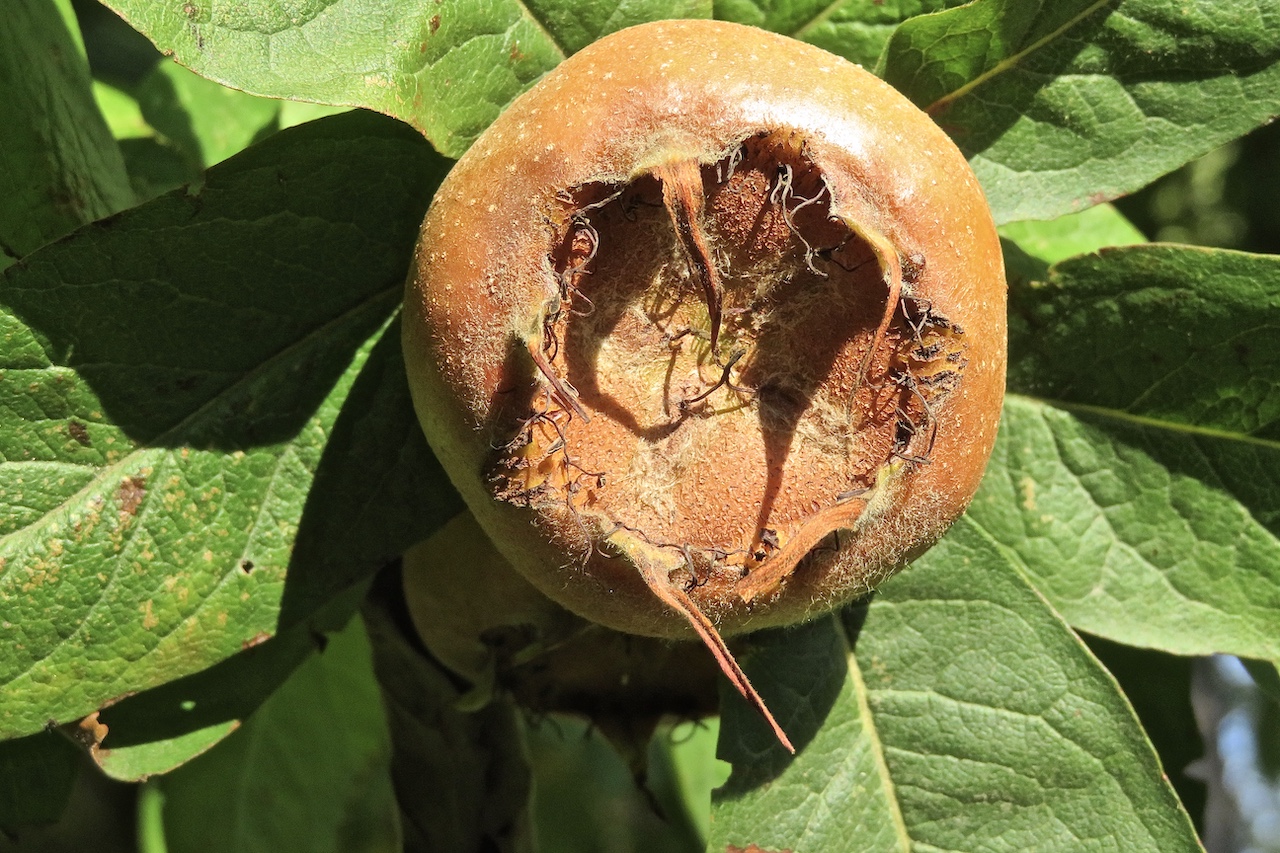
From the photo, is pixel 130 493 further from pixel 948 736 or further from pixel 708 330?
pixel 948 736

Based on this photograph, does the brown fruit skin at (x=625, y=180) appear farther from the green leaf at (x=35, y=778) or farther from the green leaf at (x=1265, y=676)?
the green leaf at (x=35, y=778)

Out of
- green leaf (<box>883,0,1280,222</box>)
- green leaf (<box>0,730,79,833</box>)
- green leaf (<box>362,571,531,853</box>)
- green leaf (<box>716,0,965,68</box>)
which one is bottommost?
green leaf (<box>362,571,531,853</box>)

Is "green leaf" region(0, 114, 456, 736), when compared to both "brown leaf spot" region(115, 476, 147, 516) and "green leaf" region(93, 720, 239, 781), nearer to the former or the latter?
"brown leaf spot" region(115, 476, 147, 516)

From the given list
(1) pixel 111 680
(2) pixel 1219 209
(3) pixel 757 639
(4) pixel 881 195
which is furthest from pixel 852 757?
(2) pixel 1219 209

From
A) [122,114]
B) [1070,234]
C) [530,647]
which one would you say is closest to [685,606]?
[530,647]

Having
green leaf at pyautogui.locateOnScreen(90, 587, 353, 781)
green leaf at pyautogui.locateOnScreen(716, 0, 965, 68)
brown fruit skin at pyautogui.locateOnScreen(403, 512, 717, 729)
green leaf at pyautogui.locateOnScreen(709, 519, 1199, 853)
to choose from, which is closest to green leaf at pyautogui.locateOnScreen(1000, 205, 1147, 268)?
green leaf at pyautogui.locateOnScreen(716, 0, 965, 68)
